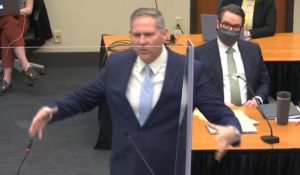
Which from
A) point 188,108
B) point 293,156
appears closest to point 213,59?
point 293,156

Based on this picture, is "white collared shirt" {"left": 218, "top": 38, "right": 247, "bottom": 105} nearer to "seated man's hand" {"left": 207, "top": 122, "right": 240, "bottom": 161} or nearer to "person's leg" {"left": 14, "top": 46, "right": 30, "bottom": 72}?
"seated man's hand" {"left": 207, "top": 122, "right": 240, "bottom": 161}

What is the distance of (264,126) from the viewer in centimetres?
306

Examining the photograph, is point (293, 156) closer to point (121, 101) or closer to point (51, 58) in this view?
point (121, 101)

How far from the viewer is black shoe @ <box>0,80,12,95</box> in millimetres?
5159

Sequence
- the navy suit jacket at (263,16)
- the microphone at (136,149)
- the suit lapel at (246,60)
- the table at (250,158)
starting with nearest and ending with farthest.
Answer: the microphone at (136,149) → the table at (250,158) → the suit lapel at (246,60) → the navy suit jacket at (263,16)

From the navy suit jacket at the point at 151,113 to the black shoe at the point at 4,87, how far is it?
10.1ft

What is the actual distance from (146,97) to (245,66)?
163cm

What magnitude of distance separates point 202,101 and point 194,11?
4522 mm

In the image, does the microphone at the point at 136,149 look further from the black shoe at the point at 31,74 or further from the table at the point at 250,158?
the black shoe at the point at 31,74

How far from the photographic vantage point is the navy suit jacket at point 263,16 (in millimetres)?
4816

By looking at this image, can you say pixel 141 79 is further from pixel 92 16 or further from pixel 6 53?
pixel 92 16

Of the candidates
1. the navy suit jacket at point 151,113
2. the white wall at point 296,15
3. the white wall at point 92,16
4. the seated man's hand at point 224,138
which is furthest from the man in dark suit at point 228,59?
the white wall at point 296,15

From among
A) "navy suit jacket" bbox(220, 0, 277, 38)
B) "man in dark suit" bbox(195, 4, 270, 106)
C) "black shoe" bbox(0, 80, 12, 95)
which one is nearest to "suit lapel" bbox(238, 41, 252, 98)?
"man in dark suit" bbox(195, 4, 270, 106)

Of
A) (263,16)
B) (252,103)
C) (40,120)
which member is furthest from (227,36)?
(40,120)
